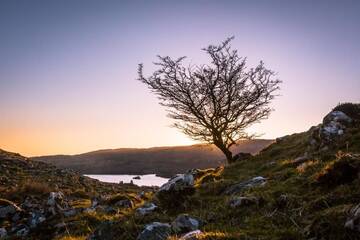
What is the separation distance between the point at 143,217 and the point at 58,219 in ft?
17.8

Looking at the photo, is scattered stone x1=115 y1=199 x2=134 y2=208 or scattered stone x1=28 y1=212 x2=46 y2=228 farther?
scattered stone x1=115 y1=199 x2=134 y2=208

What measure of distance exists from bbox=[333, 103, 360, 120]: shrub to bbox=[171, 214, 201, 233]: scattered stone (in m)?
15.2

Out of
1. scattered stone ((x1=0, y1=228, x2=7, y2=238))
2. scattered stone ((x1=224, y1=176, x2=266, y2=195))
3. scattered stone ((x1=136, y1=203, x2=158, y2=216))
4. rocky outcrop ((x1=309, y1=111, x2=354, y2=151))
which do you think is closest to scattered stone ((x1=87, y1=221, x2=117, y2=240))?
scattered stone ((x1=136, y1=203, x2=158, y2=216))

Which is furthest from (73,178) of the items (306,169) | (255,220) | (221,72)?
(255,220)

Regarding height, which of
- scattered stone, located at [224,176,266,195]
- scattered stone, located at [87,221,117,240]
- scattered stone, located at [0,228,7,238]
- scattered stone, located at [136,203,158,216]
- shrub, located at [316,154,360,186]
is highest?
shrub, located at [316,154,360,186]

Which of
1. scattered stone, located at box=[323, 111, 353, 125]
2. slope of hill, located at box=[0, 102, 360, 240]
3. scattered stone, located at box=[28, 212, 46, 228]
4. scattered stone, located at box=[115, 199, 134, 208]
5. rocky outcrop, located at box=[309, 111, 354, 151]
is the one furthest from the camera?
scattered stone, located at box=[323, 111, 353, 125]

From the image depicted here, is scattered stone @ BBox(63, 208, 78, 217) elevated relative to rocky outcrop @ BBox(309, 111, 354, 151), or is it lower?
lower

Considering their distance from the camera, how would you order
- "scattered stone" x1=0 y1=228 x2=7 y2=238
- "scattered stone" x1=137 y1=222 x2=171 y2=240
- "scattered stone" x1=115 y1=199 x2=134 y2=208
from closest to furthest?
"scattered stone" x1=137 y1=222 x2=171 y2=240, "scattered stone" x1=0 y1=228 x2=7 y2=238, "scattered stone" x1=115 y1=199 x2=134 y2=208

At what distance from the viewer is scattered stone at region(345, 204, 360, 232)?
6.13 meters

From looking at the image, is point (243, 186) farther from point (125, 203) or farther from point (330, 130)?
point (330, 130)

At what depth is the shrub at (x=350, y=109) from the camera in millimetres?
21531

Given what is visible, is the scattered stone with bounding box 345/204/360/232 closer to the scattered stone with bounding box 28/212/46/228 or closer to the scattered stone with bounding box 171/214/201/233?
the scattered stone with bounding box 171/214/201/233

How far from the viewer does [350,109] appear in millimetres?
21984

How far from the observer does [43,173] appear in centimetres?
3662
